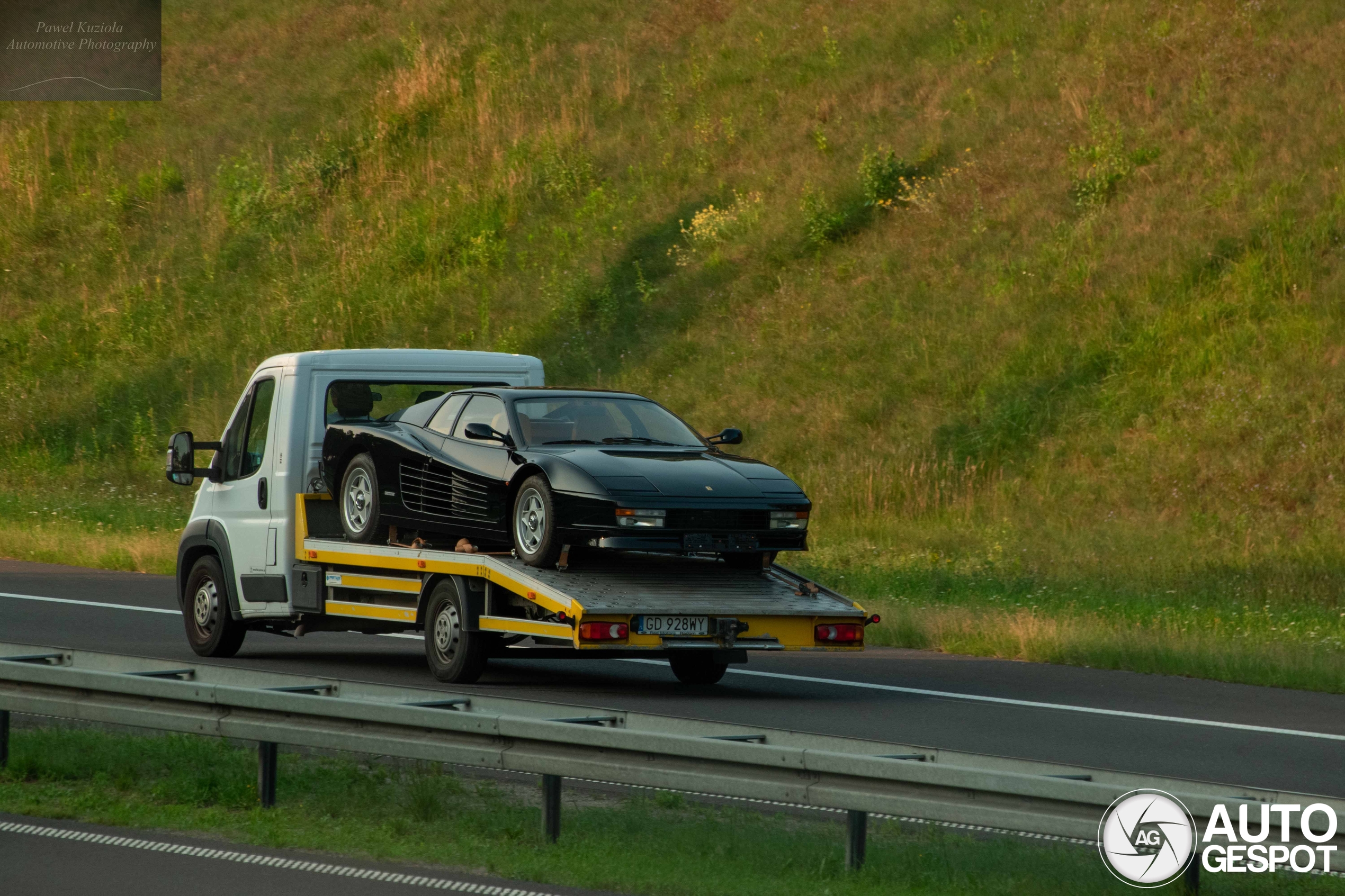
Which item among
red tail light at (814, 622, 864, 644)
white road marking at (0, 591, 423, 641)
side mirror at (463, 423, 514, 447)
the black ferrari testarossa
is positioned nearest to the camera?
the black ferrari testarossa

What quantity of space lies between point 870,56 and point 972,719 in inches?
957

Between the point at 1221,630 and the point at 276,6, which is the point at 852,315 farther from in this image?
the point at 276,6

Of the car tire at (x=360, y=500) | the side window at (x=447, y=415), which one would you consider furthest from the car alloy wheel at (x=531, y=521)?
the car tire at (x=360, y=500)

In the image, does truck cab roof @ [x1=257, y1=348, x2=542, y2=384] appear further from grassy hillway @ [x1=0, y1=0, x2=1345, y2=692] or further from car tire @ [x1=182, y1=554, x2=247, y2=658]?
grassy hillway @ [x1=0, y1=0, x2=1345, y2=692]

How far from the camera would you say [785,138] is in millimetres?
33625

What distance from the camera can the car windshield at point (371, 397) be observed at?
564 inches

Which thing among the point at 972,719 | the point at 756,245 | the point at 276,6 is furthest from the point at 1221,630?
the point at 276,6

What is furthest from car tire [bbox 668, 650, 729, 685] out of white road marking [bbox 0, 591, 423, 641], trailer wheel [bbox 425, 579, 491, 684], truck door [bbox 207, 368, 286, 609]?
white road marking [bbox 0, 591, 423, 641]

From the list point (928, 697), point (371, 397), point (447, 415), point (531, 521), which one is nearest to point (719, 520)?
point (531, 521)

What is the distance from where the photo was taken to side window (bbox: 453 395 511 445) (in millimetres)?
13164

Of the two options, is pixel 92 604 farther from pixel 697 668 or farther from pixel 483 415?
pixel 697 668

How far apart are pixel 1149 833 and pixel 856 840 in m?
1.22

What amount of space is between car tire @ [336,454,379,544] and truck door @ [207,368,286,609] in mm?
674

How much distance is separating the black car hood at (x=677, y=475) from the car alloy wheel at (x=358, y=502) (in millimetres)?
1776
